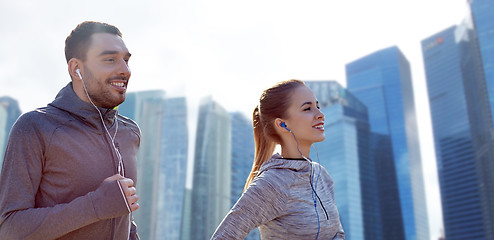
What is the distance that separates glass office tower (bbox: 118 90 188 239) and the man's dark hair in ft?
343

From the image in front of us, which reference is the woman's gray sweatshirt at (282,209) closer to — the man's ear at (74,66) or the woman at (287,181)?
the woman at (287,181)

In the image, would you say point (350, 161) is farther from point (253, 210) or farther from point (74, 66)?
point (74, 66)

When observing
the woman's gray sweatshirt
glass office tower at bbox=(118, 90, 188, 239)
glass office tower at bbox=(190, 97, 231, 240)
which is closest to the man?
the woman's gray sweatshirt

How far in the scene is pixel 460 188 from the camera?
409ft

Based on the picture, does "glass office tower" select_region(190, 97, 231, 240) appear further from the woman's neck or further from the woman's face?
the woman's face

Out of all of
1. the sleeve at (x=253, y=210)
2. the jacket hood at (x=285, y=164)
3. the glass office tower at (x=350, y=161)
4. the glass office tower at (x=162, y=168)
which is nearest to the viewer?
the sleeve at (x=253, y=210)

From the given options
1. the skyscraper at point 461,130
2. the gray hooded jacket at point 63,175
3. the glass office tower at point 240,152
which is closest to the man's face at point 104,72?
the gray hooded jacket at point 63,175

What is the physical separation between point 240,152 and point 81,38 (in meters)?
122

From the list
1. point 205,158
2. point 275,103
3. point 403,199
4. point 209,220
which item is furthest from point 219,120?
point 275,103

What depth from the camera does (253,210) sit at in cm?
293

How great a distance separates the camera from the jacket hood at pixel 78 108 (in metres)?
2.68

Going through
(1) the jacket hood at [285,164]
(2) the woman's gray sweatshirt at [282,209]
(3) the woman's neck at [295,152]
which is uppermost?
(3) the woman's neck at [295,152]

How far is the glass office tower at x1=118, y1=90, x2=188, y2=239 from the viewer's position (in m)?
108

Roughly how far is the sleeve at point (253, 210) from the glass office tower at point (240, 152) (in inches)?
4438
